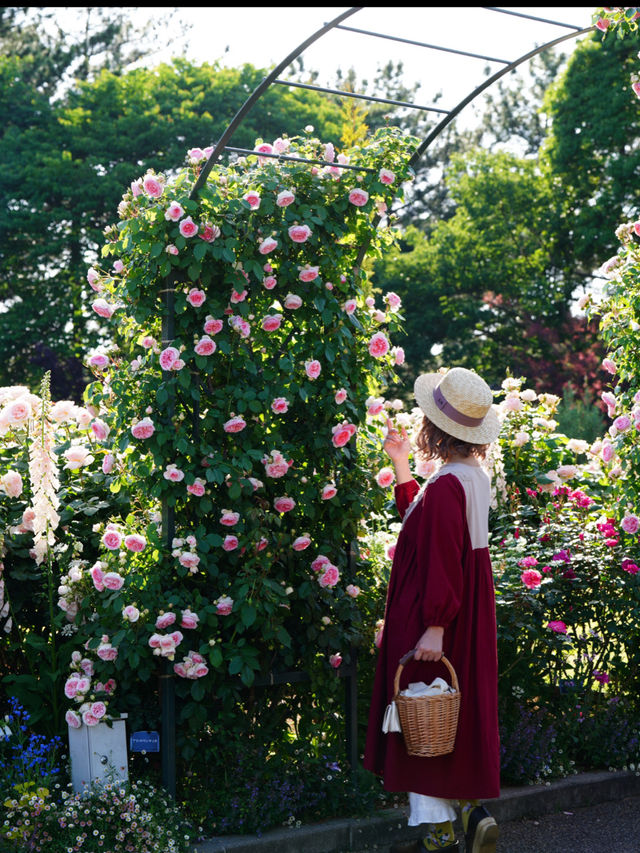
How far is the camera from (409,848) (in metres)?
3.12

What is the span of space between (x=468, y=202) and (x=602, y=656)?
20606 mm

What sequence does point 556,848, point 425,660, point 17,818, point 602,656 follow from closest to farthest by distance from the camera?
point 425,660, point 17,818, point 556,848, point 602,656

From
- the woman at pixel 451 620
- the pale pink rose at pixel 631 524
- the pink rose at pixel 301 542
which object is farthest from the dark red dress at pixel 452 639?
the pale pink rose at pixel 631 524

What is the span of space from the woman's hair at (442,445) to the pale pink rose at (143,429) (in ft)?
3.39

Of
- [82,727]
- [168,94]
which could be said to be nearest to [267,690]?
[82,727]

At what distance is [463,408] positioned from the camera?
10.5ft

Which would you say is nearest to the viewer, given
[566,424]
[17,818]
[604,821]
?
[17,818]

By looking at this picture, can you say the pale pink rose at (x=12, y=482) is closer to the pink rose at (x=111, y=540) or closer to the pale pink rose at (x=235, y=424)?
the pink rose at (x=111, y=540)

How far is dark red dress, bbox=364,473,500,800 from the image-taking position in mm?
3029

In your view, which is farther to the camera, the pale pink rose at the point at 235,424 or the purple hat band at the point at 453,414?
the pale pink rose at the point at 235,424

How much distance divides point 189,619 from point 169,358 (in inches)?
38.0

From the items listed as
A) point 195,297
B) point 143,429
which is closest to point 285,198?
point 195,297

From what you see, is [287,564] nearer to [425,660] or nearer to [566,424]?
[425,660]

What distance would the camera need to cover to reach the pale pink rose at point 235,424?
3672mm
